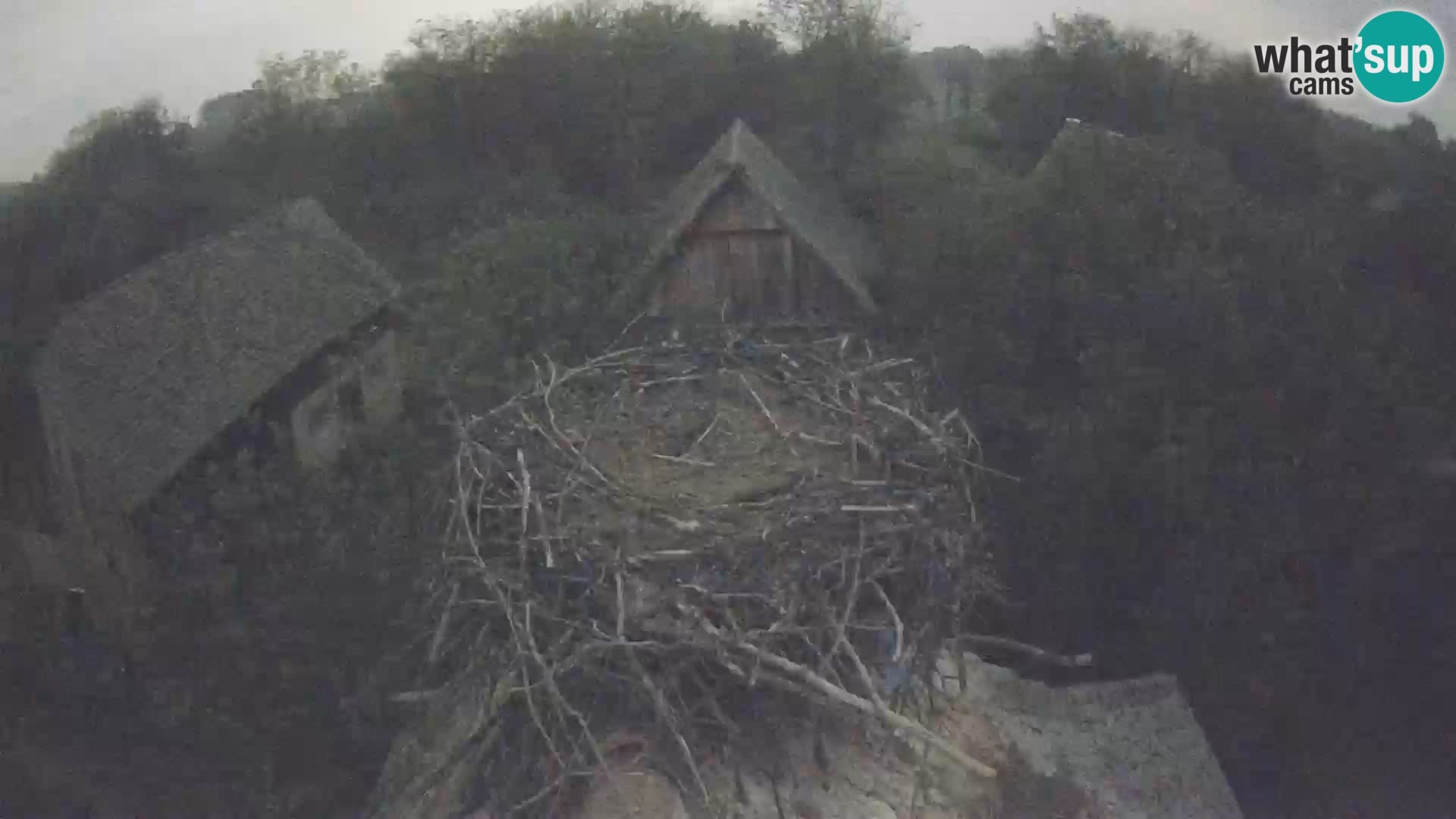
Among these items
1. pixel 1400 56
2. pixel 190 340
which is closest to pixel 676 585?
pixel 1400 56

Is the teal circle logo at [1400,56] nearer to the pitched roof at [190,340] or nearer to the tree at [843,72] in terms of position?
the tree at [843,72]

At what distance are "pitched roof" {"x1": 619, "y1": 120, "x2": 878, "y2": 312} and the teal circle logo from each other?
3.64 m

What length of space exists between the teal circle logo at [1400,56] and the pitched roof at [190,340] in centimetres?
604

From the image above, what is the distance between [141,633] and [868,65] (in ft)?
22.0

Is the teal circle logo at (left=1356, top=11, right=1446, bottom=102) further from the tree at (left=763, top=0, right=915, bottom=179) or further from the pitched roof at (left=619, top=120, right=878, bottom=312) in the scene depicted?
the tree at (left=763, top=0, right=915, bottom=179)

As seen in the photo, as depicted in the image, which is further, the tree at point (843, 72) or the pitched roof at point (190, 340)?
the tree at point (843, 72)

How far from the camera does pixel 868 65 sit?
9.93m

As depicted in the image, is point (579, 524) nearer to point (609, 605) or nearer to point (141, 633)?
point (609, 605)

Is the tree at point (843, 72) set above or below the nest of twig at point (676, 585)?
above

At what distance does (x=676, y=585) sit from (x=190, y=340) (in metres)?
4.93

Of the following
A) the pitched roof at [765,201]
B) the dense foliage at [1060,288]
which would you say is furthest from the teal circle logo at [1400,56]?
the pitched roof at [765,201]

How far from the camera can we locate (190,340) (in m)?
7.55

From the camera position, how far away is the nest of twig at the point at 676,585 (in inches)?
148

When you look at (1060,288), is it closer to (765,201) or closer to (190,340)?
(765,201)
